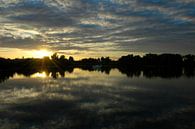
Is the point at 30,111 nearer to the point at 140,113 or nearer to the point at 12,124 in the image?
the point at 12,124

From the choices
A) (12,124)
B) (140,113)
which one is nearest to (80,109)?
(140,113)

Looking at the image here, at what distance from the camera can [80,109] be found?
108 feet

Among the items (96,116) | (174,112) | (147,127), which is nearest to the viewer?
(147,127)

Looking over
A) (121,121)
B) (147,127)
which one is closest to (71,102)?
(121,121)

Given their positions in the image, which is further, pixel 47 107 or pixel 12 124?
pixel 47 107

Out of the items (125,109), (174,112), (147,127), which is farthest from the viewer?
(125,109)

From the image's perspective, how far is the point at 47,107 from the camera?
34.8 meters

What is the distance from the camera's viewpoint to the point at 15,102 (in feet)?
124

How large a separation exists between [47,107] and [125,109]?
9.48 metres

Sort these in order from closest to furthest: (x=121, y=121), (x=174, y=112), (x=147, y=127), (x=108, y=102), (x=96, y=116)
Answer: (x=147, y=127), (x=121, y=121), (x=96, y=116), (x=174, y=112), (x=108, y=102)

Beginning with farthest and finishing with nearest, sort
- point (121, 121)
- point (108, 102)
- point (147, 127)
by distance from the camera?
point (108, 102), point (121, 121), point (147, 127)

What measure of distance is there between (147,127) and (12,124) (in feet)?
39.1

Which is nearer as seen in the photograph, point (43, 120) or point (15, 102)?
point (43, 120)

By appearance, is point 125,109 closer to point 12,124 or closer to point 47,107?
point 47,107
